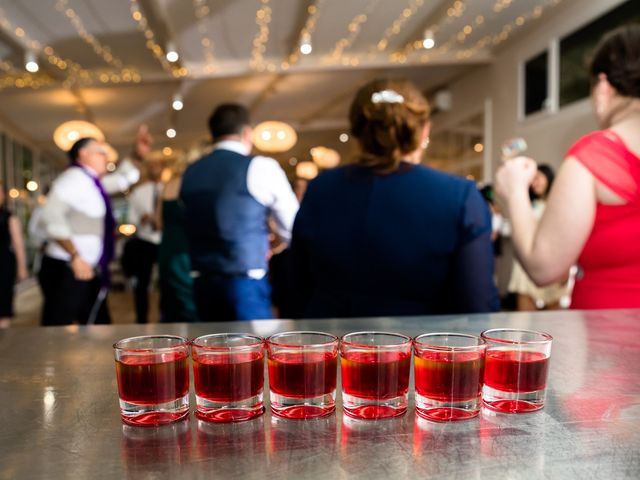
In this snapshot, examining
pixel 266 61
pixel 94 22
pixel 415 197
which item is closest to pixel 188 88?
pixel 266 61

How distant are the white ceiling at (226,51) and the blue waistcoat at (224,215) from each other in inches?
111

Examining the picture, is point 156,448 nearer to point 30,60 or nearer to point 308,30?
point 308,30

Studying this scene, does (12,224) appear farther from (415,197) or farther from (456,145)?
(456,145)

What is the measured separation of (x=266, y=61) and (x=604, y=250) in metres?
5.59

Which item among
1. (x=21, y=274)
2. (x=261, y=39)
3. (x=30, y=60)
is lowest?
(x=21, y=274)

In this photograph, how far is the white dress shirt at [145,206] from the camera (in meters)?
4.12

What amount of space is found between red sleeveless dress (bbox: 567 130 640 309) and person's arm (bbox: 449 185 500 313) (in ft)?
Answer: 0.71

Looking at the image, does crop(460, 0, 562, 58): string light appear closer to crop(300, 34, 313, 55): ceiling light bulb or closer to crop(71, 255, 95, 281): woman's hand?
crop(300, 34, 313, 55): ceiling light bulb

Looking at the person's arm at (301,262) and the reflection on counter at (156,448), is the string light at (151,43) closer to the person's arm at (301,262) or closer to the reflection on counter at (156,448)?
the person's arm at (301,262)

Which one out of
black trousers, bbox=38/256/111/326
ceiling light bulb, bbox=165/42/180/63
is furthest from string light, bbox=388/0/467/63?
black trousers, bbox=38/256/111/326

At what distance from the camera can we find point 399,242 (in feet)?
4.29

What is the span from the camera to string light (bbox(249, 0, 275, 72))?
4816mm

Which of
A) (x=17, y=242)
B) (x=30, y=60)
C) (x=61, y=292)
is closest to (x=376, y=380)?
(x=61, y=292)

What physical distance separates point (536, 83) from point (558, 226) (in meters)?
5.03
